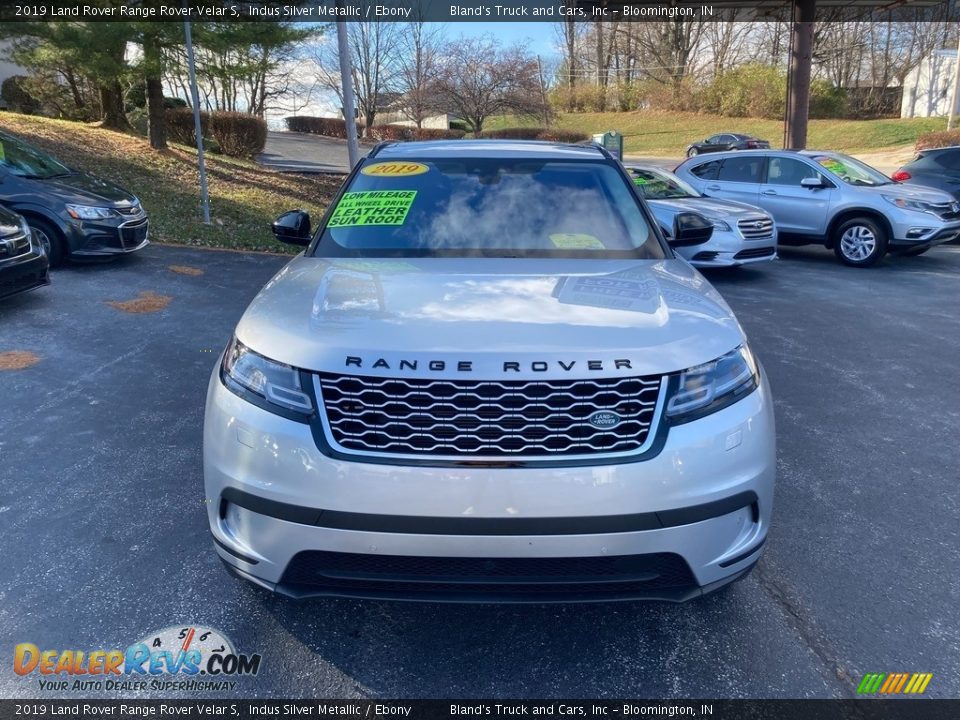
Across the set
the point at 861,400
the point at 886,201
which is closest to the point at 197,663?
the point at 861,400

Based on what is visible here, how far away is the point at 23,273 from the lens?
6.82 meters

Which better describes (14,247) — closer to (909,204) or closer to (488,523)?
(488,523)

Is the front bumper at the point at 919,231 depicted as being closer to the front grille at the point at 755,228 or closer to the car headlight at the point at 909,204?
the car headlight at the point at 909,204

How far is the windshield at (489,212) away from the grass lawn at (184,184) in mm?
7624

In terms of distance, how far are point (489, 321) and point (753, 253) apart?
8166 mm

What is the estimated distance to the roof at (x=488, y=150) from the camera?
13.6 ft

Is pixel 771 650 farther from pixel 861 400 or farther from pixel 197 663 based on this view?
pixel 861 400

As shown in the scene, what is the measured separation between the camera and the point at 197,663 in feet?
8.59

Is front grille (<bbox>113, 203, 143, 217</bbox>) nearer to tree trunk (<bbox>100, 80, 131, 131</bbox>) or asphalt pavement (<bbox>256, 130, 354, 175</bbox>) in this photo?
tree trunk (<bbox>100, 80, 131, 131</bbox>)

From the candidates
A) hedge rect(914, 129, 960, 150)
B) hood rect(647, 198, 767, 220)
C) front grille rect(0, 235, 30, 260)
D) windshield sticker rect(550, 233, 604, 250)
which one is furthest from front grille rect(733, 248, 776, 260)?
hedge rect(914, 129, 960, 150)

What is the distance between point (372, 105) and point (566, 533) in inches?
1320

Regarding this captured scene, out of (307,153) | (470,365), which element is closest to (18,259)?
(470,365)

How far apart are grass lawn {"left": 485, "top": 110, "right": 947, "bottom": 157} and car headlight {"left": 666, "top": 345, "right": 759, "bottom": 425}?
97.1 feet

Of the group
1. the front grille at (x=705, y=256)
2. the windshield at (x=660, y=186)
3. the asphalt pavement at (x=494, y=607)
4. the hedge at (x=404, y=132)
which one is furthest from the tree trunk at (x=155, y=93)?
the hedge at (x=404, y=132)
